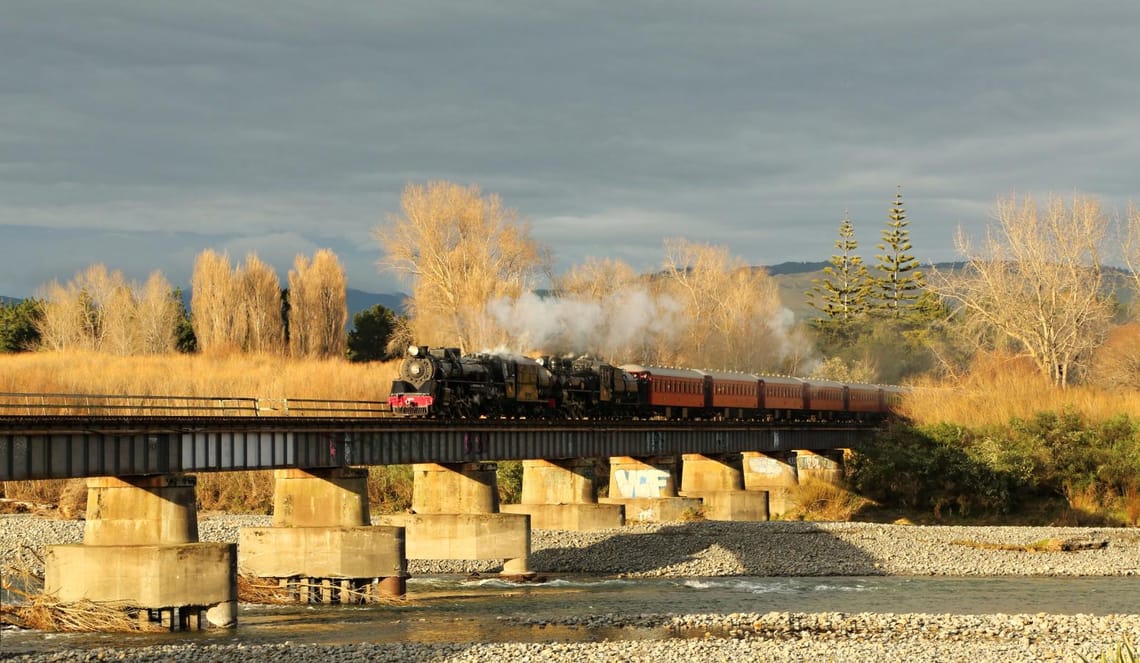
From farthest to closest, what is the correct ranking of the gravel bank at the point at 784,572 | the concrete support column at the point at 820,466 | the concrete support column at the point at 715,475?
the concrete support column at the point at 820,466, the concrete support column at the point at 715,475, the gravel bank at the point at 784,572

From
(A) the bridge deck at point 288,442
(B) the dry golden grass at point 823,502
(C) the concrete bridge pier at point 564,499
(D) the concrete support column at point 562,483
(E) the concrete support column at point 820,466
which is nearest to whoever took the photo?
(A) the bridge deck at point 288,442

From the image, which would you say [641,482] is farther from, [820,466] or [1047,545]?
[1047,545]

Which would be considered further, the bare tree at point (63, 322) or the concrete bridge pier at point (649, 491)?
the bare tree at point (63, 322)

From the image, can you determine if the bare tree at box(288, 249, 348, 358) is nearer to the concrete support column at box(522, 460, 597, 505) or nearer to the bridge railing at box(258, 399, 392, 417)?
the bridge railing at box(258, 399, 392, 417)

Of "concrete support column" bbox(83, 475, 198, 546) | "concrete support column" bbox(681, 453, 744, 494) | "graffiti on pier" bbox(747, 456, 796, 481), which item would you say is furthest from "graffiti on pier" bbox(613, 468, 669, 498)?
"concrete support column" bbox(83, 475, 198, 546)

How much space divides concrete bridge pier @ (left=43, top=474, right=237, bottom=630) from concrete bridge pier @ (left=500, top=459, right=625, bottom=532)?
2805 cm

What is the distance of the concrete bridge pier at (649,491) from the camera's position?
78.8m

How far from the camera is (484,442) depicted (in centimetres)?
5984

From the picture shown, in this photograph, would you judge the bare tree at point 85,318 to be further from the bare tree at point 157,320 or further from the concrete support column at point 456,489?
the concrete support column at point 456,489

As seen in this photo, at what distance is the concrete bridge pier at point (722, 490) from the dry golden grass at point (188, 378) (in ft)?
72.0

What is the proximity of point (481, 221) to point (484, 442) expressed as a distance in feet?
218

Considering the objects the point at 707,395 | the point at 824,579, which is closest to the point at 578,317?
the point at 707,395

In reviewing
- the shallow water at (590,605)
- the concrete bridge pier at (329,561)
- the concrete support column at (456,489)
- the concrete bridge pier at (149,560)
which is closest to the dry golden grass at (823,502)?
the shallow water at (590,605)

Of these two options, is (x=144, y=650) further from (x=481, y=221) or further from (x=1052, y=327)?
(x=481, y=221)
